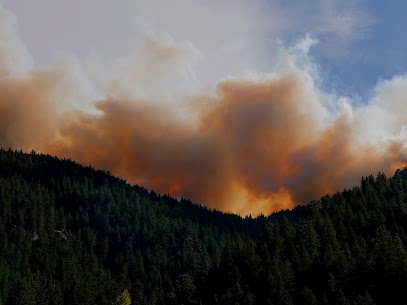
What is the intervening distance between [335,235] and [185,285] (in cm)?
6137

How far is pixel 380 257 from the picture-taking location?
14438 cm

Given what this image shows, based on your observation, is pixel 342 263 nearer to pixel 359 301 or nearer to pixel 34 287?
pixel 359 301

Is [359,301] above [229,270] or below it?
below

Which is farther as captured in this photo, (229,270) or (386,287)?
(229,270)

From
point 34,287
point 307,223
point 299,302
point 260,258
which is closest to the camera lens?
point 299,302

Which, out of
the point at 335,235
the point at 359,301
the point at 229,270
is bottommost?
the point at 359,301

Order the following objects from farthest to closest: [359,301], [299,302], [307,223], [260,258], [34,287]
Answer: [307,223] → [34,287] → [260,258] → [299,302] → [359,301]

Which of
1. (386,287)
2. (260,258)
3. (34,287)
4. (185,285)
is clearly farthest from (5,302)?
(386,287)

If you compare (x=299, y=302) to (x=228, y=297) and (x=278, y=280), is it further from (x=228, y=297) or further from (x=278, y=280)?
(x=228, y=297)

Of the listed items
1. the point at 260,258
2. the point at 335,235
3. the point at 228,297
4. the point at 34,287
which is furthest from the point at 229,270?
the point at 34,287

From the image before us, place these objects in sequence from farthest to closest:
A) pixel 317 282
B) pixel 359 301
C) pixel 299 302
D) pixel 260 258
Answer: pixel 260 258, pixel 317 282, pixel 299 302, pixel 359 301

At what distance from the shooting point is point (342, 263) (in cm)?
14412


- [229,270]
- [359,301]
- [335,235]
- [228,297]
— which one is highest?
[335,235]

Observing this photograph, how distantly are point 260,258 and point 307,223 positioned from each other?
35451 mm
